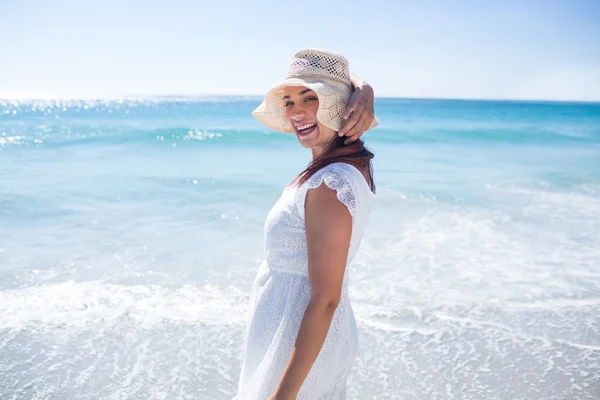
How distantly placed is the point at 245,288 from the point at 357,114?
14.5ft

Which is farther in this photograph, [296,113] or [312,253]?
[296,113]

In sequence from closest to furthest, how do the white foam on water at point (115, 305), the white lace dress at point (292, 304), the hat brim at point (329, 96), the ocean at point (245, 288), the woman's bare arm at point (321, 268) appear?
the woman's bare arm at point (321, 268), the white lace dress at point (292, 304), the hat brim at point (329, 96), the ocean at point (245, 288), the white foam on water at point (115, 305)

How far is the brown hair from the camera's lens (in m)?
1.64

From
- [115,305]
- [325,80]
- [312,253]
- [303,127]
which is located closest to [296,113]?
[303,127]

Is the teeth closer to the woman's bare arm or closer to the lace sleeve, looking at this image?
the lace sleeve

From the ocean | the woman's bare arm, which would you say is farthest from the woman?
the ocean

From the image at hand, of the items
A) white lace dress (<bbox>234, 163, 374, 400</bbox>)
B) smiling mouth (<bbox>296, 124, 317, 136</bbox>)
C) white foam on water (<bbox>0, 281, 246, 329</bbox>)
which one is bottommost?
white foam on water (<bbox>0, 281, 246, 329</bbox>)

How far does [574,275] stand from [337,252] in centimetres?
601

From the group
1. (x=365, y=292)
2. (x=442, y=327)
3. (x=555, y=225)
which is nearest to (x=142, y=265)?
(x=365, y=292)

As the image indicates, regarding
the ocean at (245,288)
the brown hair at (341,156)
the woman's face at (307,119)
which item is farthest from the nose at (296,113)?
A: the ocean at (245,288)

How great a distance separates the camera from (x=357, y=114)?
1.65 metres

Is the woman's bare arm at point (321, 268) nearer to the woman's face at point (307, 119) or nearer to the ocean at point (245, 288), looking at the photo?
the woman's face at point (307, 119)

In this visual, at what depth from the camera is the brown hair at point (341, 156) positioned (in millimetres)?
1639

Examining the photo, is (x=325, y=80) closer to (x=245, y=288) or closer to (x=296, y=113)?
(x=296, y=113)
